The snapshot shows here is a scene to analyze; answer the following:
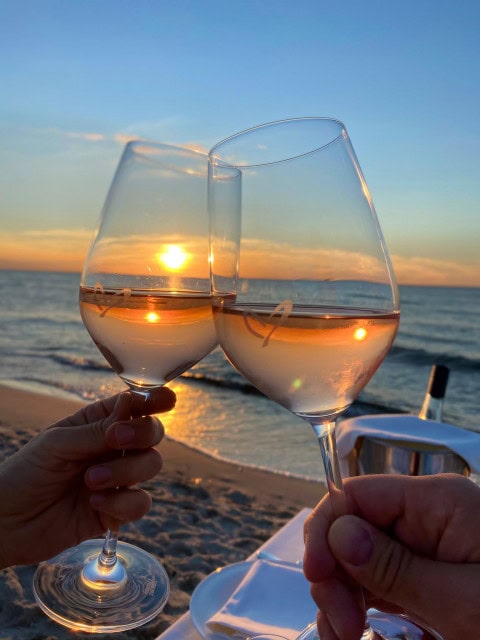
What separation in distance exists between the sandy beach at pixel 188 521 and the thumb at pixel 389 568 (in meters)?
1.78

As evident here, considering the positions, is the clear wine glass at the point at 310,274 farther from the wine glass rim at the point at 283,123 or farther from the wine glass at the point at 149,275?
the wine glass at the point at 149,275

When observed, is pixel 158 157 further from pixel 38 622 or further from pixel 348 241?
pixel 38 622

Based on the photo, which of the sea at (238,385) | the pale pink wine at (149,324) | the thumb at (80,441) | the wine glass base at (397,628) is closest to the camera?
the wine glass base at (397,628)

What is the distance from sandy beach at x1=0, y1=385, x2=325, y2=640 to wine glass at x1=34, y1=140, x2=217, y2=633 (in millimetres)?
1522

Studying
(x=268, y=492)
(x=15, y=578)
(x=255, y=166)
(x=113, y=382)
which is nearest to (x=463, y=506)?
(x=255, y=166)

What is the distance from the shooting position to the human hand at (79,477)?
158 centimetres

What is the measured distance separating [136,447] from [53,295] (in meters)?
38.6

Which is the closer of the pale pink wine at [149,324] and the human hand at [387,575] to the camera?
the human hand at [387,575]

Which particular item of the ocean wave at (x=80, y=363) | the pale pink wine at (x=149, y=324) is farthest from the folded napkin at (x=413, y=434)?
the ocean wave at (x=80, y=363)

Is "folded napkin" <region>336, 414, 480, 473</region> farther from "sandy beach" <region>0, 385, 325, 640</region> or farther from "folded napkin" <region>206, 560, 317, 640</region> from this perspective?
"sandy beach" <region>0, 385, 325, 640</region>

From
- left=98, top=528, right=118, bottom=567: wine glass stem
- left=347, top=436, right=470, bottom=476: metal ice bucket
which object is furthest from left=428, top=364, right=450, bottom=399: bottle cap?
left=98, top=528, right=118, bottom=567: wine glass stem

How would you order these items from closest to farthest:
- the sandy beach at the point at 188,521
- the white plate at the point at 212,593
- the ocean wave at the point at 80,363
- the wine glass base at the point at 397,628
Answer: the wine glass base at the point at 397,628, the white plate at the point at 212,593, the sandy beach at the point at 188,521, the ocean wave at the point at 80,363

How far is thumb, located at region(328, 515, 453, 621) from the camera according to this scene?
95 cm

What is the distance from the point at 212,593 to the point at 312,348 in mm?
643
